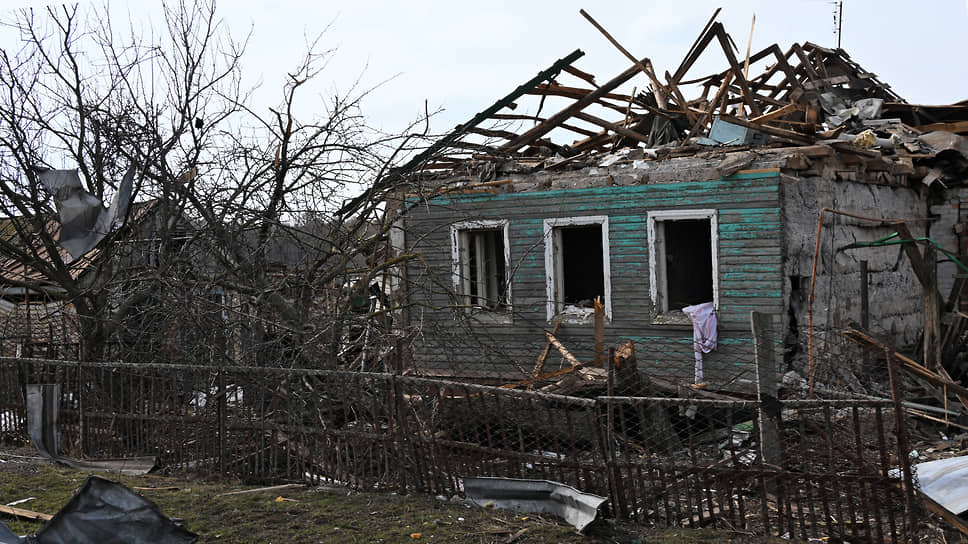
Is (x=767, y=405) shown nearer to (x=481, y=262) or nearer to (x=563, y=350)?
(x=563, y=350)

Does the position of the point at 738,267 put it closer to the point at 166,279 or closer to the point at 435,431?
the point at 435,431

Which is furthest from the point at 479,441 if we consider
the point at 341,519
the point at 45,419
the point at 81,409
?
the point at 45,419

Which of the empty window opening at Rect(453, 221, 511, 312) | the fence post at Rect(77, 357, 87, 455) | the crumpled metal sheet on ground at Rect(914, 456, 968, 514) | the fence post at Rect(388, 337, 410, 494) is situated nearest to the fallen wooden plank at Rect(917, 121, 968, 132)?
the empty window opening at Rect(453, 221, 511, 312)

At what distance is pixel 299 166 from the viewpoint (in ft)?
30.0

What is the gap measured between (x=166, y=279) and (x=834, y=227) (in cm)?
846

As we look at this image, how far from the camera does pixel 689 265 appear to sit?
47.6 feet

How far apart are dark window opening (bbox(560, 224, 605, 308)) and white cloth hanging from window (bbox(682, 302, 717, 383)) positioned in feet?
14.6

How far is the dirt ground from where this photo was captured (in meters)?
5.60

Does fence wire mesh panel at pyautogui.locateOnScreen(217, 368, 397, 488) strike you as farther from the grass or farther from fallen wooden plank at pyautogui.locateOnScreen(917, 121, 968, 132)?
fallen wooden plank at pyautogui.locateOnScreen(917, 121, 968, 132)

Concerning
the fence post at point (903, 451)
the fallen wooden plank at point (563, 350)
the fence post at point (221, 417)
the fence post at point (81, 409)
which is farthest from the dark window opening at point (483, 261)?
the fence post at point (903, 451)

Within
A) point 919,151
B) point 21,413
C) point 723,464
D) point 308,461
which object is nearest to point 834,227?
point 919,151

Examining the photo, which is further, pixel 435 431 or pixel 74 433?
pixel 74 433

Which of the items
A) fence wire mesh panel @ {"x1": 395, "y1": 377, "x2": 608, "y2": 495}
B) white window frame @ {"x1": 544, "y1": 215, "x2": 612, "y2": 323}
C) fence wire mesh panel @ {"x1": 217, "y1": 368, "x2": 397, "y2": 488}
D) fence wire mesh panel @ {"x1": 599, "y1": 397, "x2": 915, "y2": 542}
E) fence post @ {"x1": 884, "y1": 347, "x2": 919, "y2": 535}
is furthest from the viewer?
white window frame @ {"x1": 544, "y1": 215, "x2": 612, "y2": 323}

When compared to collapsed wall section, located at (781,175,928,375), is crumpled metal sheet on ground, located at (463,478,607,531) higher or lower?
lower
